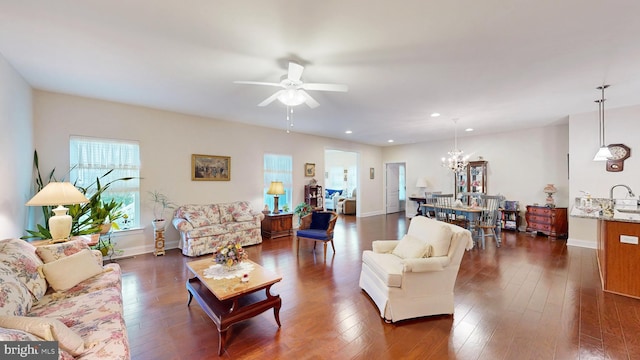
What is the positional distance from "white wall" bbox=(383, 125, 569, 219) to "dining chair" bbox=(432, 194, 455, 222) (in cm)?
195

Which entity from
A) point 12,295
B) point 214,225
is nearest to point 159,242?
point 214,225

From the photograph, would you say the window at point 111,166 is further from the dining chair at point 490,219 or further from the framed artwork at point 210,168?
the dining chair at point 490,219

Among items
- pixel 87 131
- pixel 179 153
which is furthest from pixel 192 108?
pixel 87 131

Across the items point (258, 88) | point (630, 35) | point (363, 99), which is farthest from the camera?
point (363, 99)

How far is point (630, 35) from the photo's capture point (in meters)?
2.23

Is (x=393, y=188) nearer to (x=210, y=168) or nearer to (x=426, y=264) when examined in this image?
(x=210, y=168)

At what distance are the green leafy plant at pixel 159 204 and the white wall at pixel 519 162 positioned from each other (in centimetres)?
745

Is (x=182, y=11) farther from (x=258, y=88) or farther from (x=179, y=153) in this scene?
(x=179, y=153)

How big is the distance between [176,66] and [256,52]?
105 centimetres

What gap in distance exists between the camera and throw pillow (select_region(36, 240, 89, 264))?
2336 mm

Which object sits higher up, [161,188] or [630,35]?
[630,35]

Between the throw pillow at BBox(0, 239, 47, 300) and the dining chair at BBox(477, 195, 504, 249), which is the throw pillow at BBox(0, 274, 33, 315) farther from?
the dining chair at BBox(477, 195, 504, 249)

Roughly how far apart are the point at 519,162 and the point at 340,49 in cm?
654

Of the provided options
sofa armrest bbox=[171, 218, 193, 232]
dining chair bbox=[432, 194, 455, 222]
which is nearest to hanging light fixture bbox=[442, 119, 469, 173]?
dining chair bbox=[432, 194, 455, 222]
